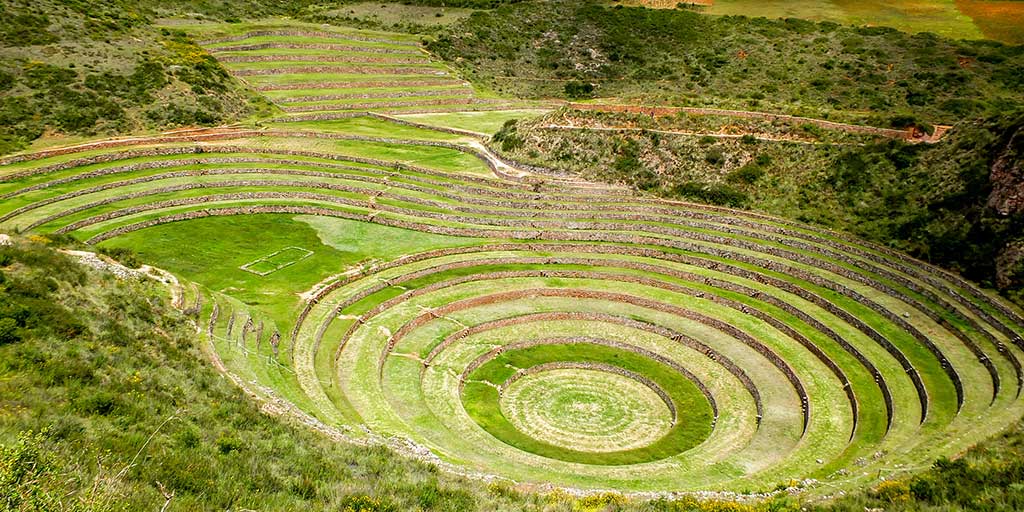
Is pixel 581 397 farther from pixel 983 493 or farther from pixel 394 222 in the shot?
pixel 394 222

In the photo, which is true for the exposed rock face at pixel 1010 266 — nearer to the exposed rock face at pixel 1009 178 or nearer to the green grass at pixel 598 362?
the exposed rock face at pixel 1009 178

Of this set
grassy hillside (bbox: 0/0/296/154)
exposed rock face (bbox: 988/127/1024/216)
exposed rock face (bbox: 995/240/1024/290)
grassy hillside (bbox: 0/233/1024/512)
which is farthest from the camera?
grassy hillside (bbox: 0/0/296/154)

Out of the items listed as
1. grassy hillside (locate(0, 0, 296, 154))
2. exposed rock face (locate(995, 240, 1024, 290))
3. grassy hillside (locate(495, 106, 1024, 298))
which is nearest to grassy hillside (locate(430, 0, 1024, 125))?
grassy hillside (locate(495, 106, 1024, 298))

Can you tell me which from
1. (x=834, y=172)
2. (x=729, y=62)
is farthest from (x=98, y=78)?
(x=729, y=62)

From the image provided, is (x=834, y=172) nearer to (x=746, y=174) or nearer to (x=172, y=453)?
(x=746, y=174)

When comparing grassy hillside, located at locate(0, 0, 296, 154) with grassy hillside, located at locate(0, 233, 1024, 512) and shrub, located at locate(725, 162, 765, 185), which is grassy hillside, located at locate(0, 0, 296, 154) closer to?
grassy hillside, located at locate(0, 233, 1024, 512)

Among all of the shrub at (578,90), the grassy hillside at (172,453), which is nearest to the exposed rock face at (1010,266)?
the grassy hillside at (172,453)

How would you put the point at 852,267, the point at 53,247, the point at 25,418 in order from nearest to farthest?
the point at 25,418
the point at 53,247
the point at 852,267

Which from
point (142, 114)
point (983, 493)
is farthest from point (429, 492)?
point (142, 114)
